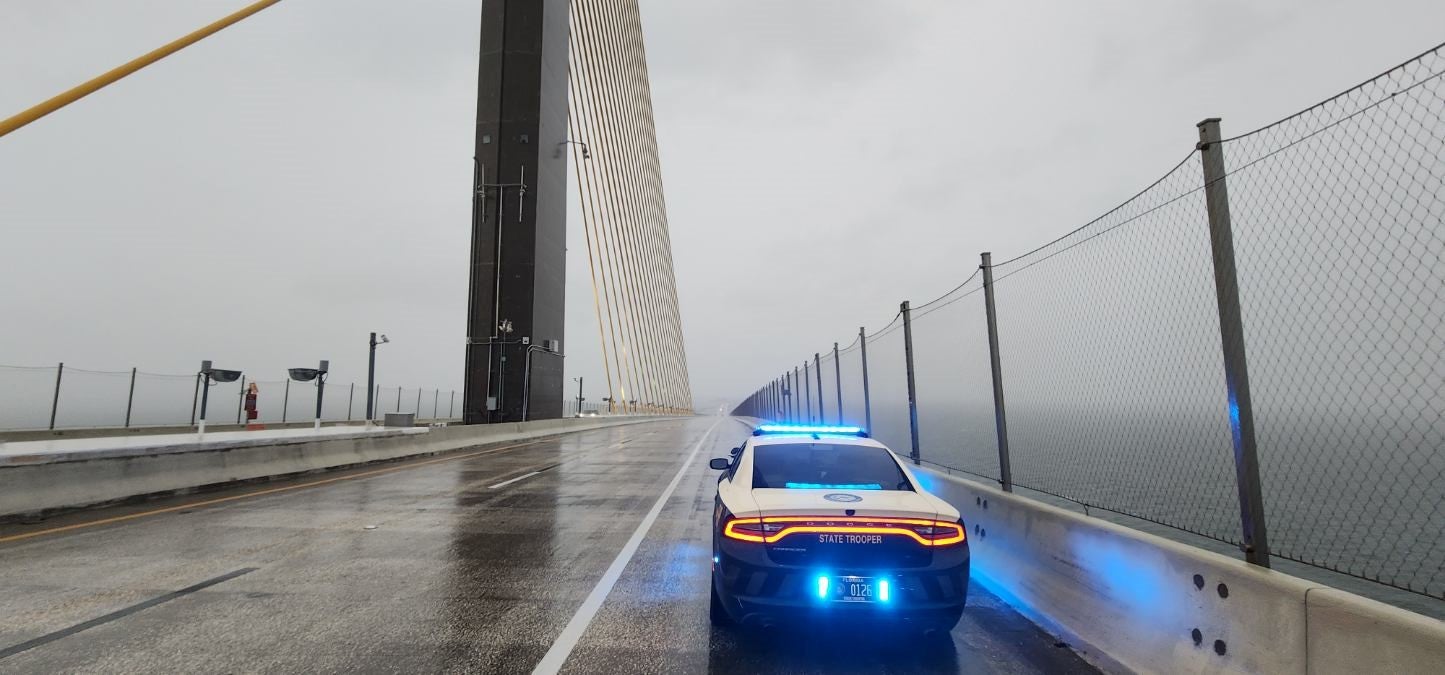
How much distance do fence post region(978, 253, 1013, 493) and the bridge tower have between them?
2982 cm

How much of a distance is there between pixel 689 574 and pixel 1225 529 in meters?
16.5

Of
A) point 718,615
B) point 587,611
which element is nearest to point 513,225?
point 587,611

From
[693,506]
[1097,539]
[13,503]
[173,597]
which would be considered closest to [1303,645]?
[1097,539]

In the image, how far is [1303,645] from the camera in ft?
9.31

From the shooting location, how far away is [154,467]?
1058 cm

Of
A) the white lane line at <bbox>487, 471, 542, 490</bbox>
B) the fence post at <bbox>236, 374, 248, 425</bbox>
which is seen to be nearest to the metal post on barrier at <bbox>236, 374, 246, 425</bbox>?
the fence post at <bbox>236, 374, 248, 425</bbox>

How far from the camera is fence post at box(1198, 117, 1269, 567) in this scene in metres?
3.63

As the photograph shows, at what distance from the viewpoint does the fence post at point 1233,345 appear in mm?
3627

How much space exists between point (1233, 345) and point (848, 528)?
2.36 m

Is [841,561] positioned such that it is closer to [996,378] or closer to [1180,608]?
[1180,608]

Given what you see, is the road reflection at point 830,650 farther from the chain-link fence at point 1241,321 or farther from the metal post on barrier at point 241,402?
the metal post on barrier at point 241,402

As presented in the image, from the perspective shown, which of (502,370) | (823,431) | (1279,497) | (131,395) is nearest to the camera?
(823,431)

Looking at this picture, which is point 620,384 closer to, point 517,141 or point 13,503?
point 517,141

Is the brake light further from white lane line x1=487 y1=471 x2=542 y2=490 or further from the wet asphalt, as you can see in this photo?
white lane line x1=487 y1=471 x2=542 y2=490
